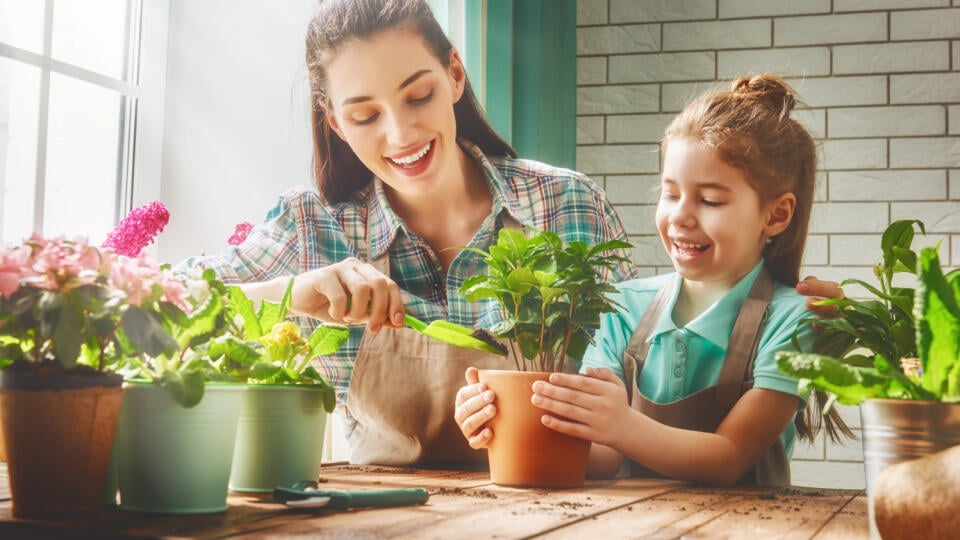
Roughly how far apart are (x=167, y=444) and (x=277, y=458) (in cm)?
18

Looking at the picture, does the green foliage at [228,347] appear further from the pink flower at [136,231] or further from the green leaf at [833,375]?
the pink flower at [136,231]

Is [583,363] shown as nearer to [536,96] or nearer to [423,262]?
[423,262]

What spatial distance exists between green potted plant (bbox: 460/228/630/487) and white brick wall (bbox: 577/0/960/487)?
2047mm

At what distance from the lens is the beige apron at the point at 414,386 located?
1343mm

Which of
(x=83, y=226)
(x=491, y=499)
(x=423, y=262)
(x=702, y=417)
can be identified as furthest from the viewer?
(x=83, y=226)

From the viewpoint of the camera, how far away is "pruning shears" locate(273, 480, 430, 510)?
83 centimetres

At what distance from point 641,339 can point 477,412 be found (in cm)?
45

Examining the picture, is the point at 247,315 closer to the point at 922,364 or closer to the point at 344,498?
the point at 344,498

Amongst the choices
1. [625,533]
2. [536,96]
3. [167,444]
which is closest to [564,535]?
[625,533]

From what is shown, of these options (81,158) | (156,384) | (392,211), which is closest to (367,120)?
(392,211)

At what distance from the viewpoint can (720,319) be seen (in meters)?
1.39

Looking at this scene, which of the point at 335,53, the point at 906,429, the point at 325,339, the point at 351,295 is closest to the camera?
the point at 906,429

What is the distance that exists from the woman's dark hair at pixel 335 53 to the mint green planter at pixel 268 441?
819mm

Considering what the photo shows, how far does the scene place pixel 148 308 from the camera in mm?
769
